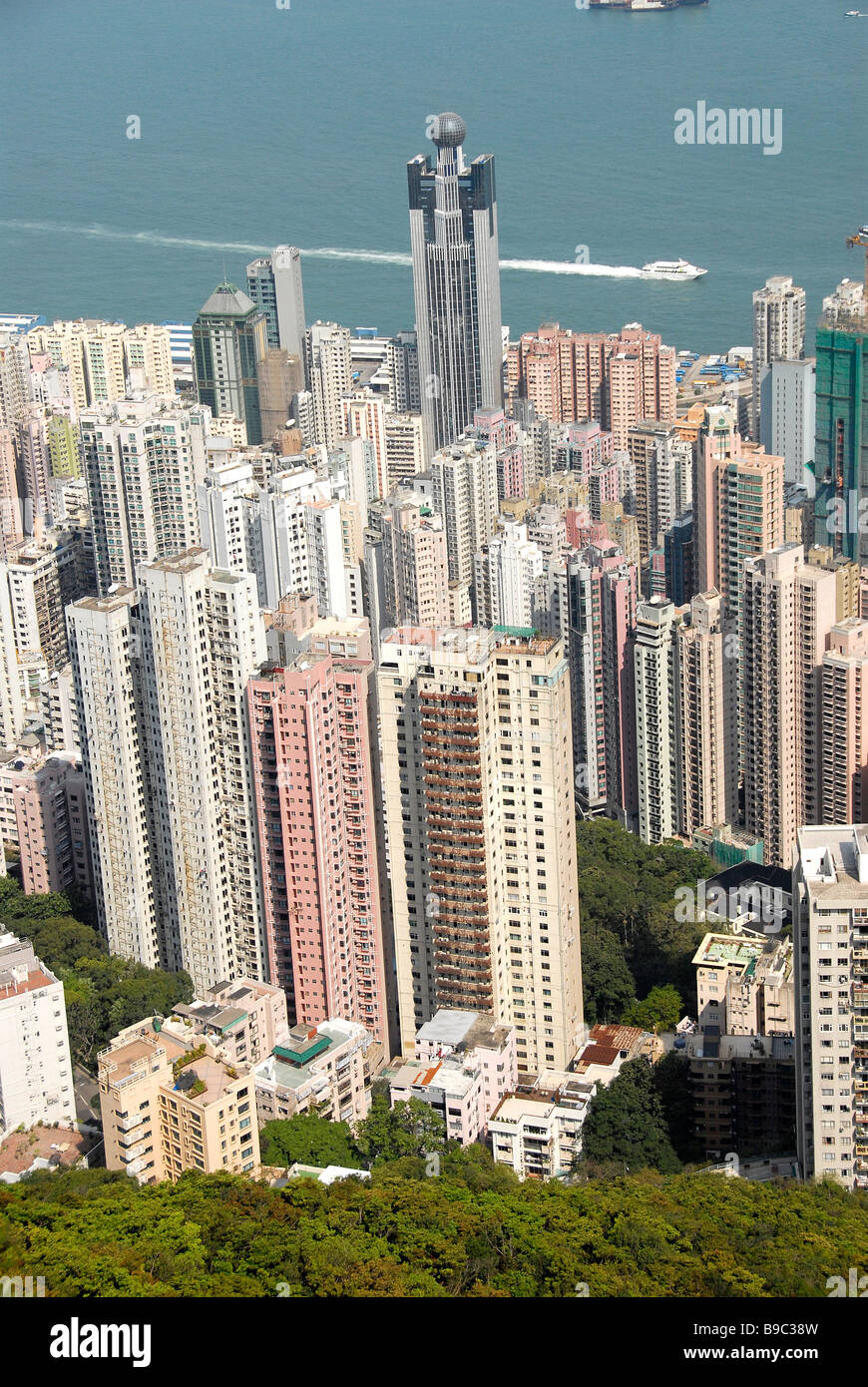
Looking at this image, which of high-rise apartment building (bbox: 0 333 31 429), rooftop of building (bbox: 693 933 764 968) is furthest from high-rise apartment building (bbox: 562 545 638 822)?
high-rise apartment building (bbox: 0 333 31 429)

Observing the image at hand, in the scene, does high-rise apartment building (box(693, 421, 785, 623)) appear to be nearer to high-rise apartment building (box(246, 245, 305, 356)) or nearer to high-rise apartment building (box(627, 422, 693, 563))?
high-rise apartment building (box(627, 422, 693, 563))

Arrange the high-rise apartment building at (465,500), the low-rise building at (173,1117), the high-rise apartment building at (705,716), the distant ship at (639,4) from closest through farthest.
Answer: the low-rise building at (173,1117) < the high-rise apartment building at (705,716) < the high-rise apartment building at (465,500) < the distant ship at (639,4)

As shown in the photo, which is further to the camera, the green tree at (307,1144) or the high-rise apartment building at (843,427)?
the high-rise apartment building at (843,427)

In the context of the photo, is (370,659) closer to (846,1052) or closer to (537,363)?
(846,1052)

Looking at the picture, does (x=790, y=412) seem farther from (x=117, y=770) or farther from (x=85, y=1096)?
(x=85, y=1096)

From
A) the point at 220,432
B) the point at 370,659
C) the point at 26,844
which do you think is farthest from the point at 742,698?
the point at 220,432

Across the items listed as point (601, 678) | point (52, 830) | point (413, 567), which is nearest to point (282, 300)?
point (413, 567)

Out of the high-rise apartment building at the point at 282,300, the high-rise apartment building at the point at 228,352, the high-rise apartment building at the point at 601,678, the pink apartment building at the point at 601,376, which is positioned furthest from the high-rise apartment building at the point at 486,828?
the high-rise apartment building at the point at 282,300

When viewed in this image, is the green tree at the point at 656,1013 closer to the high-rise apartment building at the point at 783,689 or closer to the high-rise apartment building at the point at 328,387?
the high-rise apartment building at the point at 783,689
